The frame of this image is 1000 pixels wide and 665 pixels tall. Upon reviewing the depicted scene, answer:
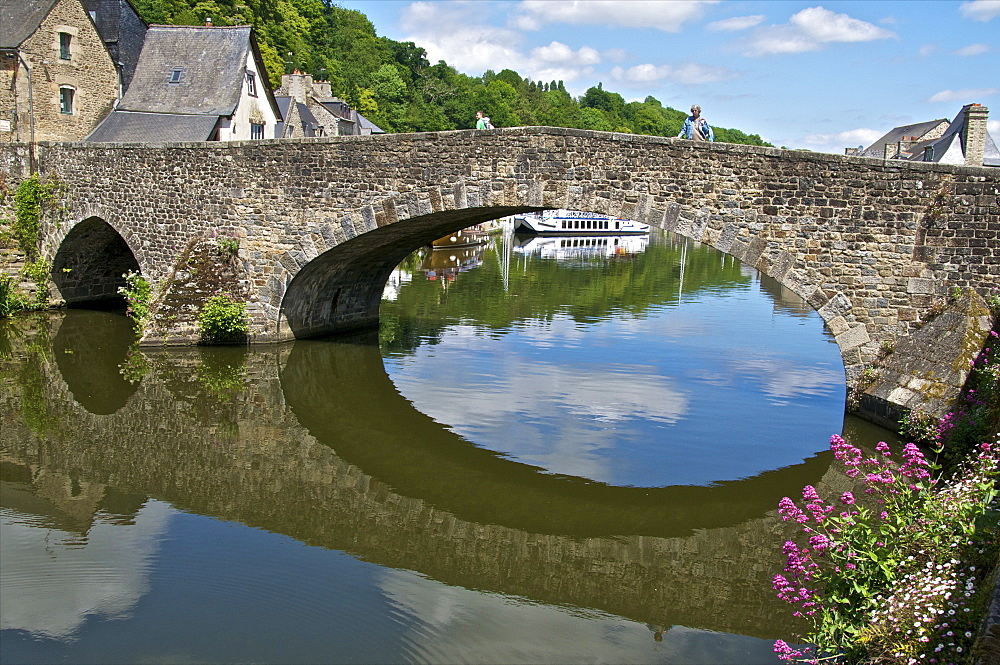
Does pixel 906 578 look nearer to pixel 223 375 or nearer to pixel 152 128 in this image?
pixel 223 375

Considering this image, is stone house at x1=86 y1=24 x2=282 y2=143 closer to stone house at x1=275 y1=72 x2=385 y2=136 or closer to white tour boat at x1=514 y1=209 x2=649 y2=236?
stone house at x1=275 y1=72 x2=385 y2=136


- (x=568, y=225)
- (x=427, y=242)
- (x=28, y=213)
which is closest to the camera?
(x=427, y=242)

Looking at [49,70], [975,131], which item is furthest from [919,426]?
[49,70]

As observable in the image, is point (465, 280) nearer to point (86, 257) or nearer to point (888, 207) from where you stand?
point (86, 257)

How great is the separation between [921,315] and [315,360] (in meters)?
8.66

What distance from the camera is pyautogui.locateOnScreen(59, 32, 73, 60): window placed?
18125 mm

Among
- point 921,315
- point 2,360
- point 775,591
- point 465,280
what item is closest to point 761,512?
point 775,591

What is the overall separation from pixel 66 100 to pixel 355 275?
9506mm

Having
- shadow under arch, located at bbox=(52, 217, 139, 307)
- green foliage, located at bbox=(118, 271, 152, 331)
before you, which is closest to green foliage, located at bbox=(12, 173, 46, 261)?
shadow under arch, located at bbox=(52, 217, 139, 307)

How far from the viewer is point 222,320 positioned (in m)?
12.5

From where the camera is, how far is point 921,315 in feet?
30.3

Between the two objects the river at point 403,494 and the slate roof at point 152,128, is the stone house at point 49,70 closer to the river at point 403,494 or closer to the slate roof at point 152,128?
the slate roof at point 152,128

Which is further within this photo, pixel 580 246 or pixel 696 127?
pixel 580 246

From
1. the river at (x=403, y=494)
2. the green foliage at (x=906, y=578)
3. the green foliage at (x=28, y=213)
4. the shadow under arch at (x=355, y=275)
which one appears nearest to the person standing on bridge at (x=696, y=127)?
the shadow under arch at (x=355, y=275)
